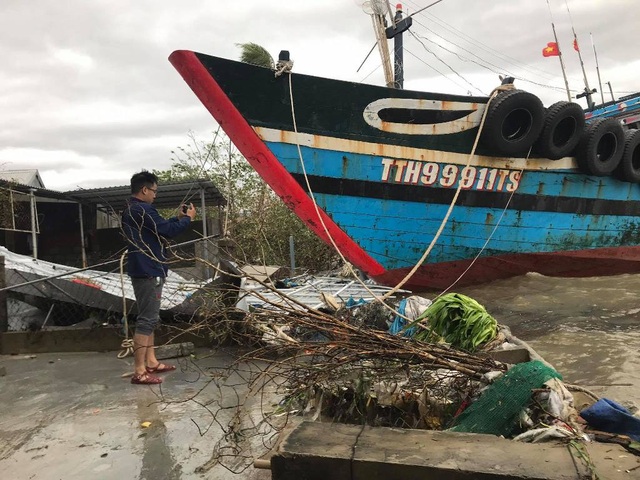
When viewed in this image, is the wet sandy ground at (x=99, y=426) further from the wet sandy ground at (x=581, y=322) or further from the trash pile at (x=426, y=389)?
the wet sandy ground at (x=581, y=322)

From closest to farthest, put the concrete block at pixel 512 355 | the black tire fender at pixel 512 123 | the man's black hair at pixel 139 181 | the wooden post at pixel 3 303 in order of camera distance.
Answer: the concrete block at pixel 512 355 < the man's black hair at pixel 139 181 < the wooden post at pixel 3 303 < the black tire fender at pixel 512 123

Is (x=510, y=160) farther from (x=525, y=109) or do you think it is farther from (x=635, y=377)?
(x=635, y=377)

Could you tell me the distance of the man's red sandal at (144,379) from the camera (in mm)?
3324

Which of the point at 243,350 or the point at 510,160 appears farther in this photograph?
the point at 510,160

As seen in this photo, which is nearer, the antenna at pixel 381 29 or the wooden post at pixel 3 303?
the wooden post at pixel 3 303

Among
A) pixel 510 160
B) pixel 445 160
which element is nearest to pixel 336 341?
pixel 445 160

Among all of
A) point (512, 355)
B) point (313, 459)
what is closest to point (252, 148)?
point (512, 355)

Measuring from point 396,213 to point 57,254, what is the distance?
8.43m

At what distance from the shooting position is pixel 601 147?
25.2 feet

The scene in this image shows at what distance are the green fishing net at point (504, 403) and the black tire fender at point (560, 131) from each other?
18.8ft

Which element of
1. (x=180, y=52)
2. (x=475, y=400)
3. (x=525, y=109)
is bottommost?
(x=475, y=400)

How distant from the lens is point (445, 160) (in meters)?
6.66

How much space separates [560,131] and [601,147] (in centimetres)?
106

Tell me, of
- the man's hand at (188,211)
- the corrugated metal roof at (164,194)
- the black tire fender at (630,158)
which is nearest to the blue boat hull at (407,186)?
the black tire fender at (630,158)
